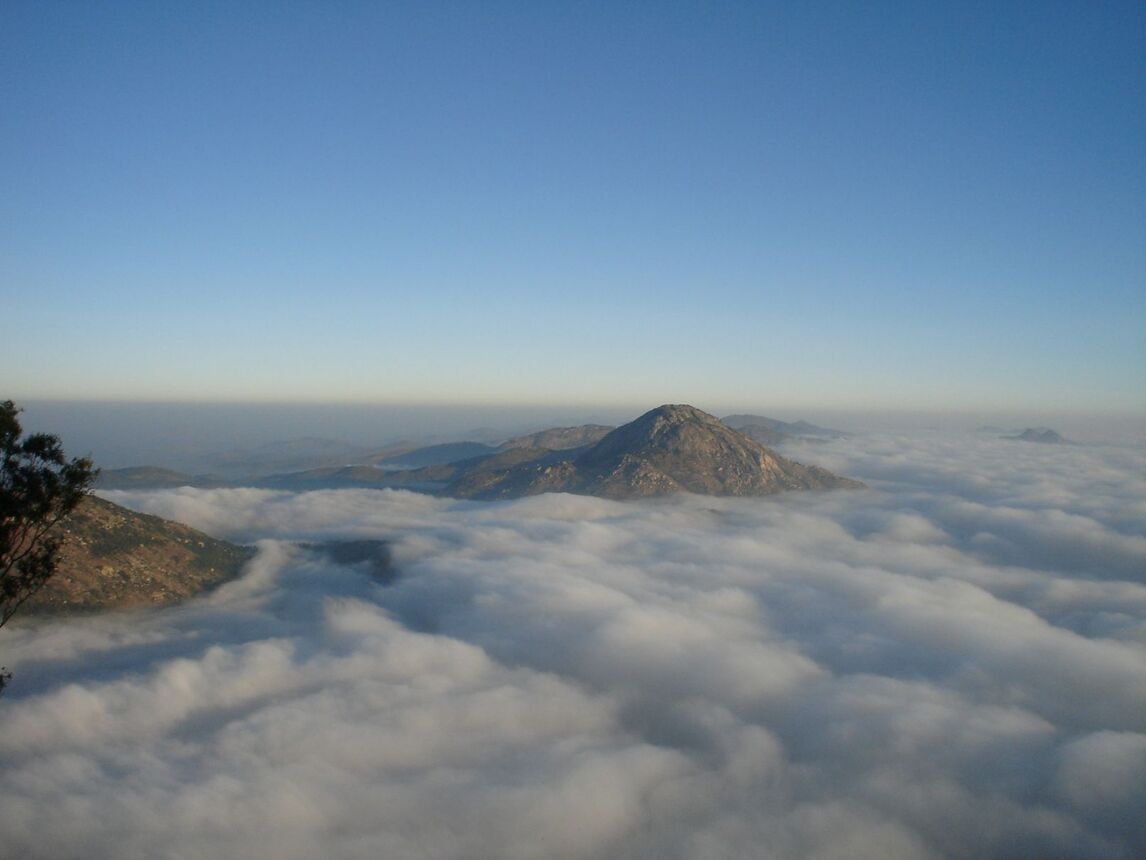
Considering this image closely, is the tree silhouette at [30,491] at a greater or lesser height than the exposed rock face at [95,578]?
greater

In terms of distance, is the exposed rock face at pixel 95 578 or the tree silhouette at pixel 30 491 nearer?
the tree silhouette at pixel 30 491

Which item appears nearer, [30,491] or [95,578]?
[30,491]

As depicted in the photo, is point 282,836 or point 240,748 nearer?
point 282,836

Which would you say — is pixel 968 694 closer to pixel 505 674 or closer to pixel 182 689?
pixel 505 674

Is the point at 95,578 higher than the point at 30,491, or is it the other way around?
the point at 30,491

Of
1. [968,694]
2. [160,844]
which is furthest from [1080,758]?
[160,844]

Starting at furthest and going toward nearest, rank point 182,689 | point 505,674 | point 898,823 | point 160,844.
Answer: point 505,674 → point 182,689 → point 898,823 → point 160,844

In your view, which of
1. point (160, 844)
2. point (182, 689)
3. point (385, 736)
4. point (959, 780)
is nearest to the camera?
point (160, 844)

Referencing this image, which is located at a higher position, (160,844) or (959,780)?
(160,844)
